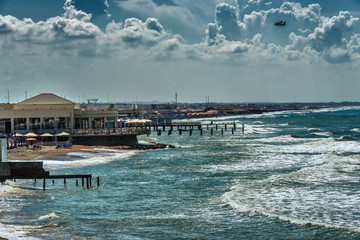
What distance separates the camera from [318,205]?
33375 millimetres

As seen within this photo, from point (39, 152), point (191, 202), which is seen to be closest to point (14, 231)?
point (191, 202)

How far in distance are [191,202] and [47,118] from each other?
1826 inches

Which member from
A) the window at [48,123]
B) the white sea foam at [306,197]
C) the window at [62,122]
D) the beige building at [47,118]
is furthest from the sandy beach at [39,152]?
the white sea foam at [306,197]

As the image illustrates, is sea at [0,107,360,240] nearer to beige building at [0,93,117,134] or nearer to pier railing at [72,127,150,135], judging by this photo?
pier railing at [72,127,150,135]

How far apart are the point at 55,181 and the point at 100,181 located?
3.90m

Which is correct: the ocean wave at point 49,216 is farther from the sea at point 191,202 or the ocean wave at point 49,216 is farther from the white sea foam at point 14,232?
the white sea foam at point 14,232

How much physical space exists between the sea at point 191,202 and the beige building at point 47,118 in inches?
780

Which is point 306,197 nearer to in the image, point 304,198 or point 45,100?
point 304,198

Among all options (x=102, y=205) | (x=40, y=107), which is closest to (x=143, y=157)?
(x=40, y=107)

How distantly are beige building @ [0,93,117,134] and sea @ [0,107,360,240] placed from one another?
780 inches

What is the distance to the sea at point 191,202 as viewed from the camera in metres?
27.7

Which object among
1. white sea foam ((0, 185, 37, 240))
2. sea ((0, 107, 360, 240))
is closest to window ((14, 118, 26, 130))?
sea ((0, 107, 360, 240))

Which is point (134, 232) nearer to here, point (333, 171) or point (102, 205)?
point (102, 205)

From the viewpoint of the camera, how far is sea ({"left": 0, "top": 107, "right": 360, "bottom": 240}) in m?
27.7
